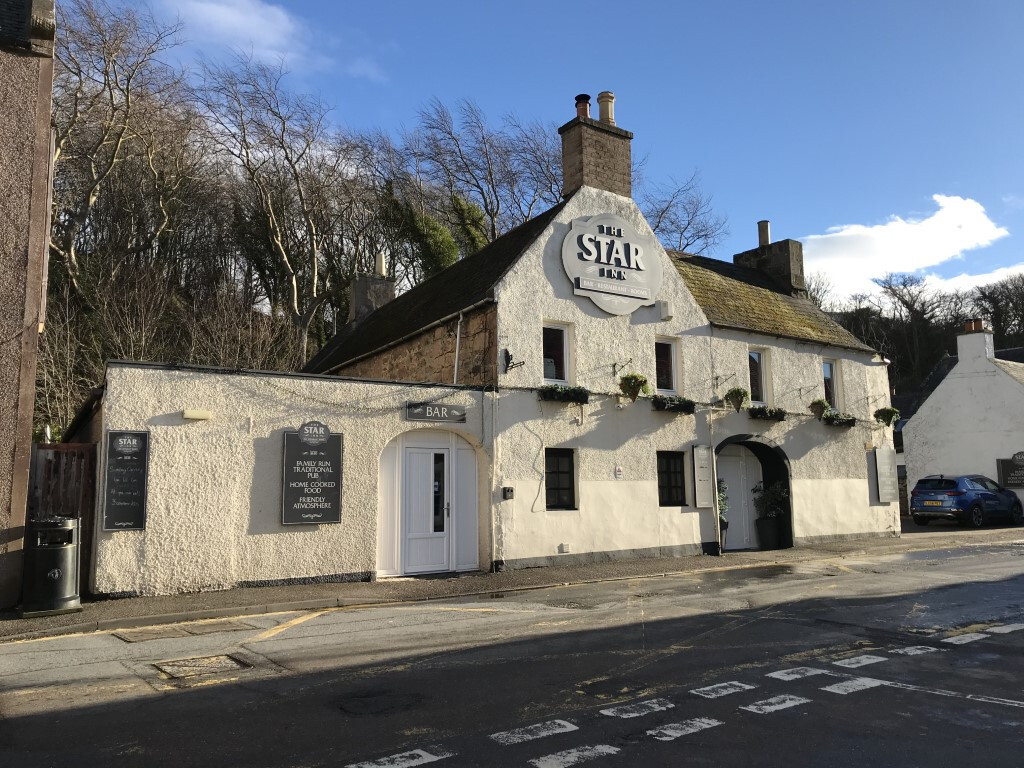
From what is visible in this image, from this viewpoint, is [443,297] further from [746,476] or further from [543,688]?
[543,688]

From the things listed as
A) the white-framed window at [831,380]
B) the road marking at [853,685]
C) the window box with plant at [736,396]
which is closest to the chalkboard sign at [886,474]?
the white-framed window at [831,380]

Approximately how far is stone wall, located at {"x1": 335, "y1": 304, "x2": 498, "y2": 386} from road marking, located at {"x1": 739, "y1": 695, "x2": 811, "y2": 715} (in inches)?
388

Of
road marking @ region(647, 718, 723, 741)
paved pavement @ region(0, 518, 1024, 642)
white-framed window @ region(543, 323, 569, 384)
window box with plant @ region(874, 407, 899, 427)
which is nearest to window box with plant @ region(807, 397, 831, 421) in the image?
window box with plant @ region(874, 407, 899, 427)

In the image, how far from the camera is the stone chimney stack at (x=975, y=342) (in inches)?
1196

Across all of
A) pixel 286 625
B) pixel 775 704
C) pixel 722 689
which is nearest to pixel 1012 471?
pixel 722 689

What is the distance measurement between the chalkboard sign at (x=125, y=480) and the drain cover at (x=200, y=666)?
14.7 ft

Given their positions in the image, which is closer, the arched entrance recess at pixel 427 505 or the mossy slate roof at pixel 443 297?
the arched entrance recess at pixel 427 505

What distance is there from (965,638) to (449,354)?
1097 cm

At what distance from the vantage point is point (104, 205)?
94.1 ft

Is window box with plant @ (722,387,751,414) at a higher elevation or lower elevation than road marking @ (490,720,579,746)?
higher

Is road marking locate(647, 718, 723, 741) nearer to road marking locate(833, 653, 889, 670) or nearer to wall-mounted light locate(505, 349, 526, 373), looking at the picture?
road marking locate(833, 653, 889, 670)

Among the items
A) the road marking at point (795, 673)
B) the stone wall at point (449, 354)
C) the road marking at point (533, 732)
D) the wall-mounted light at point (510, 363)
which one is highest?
the stone wall at point (449, 354)

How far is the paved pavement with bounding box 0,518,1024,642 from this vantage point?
945 centimetres

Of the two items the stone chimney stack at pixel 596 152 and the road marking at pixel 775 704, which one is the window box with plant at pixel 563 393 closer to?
the stone chimney stack at pixel 596 152
